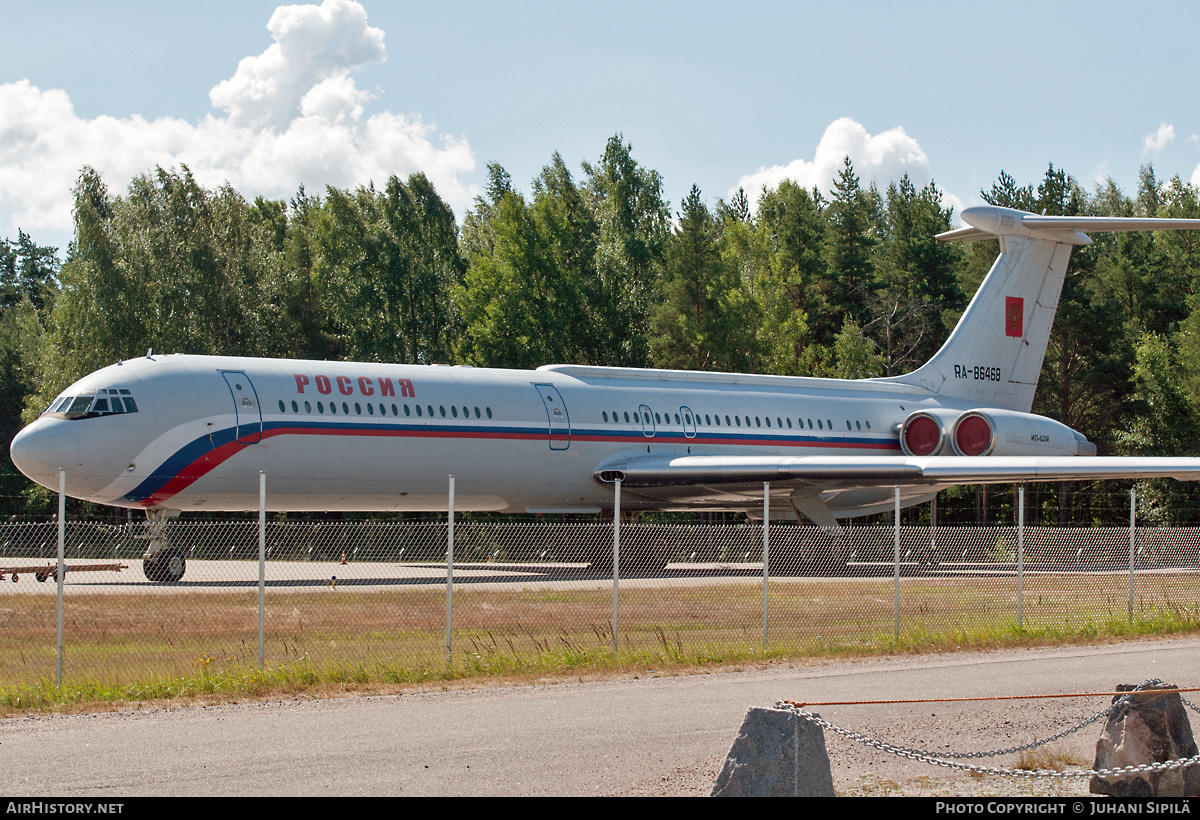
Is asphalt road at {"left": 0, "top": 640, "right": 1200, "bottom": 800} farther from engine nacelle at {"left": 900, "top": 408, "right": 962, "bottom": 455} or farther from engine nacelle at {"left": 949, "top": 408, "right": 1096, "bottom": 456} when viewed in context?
engine nacelle at {"left": 900, "top": 408, "right": 962, "bottom": 455}

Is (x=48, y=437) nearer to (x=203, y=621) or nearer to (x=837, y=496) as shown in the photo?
(x=203, y=621)

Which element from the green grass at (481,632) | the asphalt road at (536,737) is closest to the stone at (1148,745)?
the asphalt road at (536,737)

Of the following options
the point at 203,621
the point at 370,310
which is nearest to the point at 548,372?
the point at 203,621

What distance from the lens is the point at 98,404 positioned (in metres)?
21.2

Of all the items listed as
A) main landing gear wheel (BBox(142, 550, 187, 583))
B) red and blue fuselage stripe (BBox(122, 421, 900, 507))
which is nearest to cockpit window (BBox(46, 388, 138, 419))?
red and blue fuselage stripe (BBox(122, 421, 900, 507))

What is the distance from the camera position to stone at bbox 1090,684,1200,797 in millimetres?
6863

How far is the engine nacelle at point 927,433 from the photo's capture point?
32625mm

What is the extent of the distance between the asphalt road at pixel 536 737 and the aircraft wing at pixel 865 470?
13.4 metres

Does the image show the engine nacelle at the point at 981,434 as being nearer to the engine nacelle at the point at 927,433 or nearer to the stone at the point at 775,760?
the engine nacelle at the point at 927,433

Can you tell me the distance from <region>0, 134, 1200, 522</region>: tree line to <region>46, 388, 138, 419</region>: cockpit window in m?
24.2

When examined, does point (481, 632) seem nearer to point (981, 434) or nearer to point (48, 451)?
point (48, 451)

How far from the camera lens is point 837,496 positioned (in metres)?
31.4

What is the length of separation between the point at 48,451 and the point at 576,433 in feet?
34.5
